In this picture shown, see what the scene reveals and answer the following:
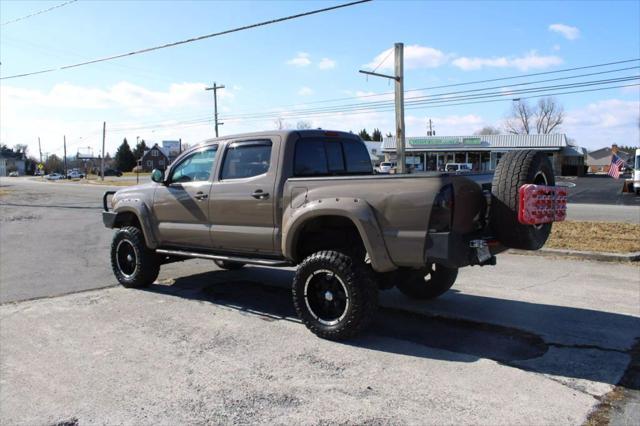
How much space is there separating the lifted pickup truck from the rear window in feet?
0.05

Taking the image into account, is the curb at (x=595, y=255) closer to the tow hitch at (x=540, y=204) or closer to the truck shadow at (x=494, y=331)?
the truck shadow at (x=494, y=331)

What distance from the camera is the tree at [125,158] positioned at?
112250 millimetres

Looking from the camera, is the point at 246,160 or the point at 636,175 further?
the point at 636,175

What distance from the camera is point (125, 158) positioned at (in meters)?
113

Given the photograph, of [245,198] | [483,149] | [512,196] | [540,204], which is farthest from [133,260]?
[483,149]

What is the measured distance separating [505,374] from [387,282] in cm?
168

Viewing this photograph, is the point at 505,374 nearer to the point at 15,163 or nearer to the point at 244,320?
the point at 244,320

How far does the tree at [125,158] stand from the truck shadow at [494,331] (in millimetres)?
113006

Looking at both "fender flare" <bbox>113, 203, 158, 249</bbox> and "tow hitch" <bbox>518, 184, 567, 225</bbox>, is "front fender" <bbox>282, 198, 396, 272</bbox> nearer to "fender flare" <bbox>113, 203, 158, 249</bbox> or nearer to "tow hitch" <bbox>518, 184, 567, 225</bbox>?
"tow hitch" <bbox>518, 184, 567, 225</bbox>

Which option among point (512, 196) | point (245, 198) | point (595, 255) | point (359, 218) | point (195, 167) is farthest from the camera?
point (595, 255)

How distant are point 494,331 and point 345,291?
1581mm

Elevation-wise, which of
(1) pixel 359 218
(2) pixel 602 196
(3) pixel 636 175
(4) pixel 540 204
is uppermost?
(3) pixel 636 175

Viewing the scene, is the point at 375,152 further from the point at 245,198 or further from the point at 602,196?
the point at 245,198

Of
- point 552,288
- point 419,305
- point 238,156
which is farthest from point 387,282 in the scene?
point 552,288
